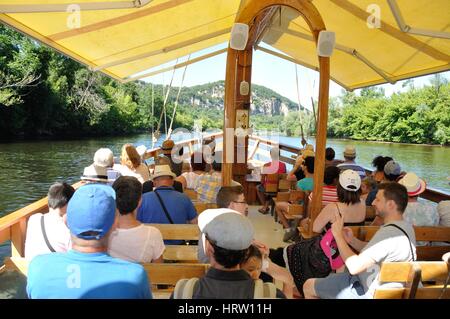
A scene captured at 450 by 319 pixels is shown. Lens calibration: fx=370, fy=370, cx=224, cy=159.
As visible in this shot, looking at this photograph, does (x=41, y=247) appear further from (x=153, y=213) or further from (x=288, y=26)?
(x=288, y=26)

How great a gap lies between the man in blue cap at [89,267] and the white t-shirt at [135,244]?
25.6 inches

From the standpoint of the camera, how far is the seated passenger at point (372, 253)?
197 cm

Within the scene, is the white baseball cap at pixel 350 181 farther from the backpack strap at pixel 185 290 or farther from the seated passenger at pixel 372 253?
the backpack strap at pixel 185 290

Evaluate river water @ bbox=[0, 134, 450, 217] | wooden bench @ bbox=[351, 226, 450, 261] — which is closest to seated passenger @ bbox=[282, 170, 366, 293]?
wooden bench @ bbox=[351, 226, 450, 261]

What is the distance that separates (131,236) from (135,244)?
51mm

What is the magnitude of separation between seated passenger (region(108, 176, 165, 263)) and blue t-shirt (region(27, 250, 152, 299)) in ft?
2.18

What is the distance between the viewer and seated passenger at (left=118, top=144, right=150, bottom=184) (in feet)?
13.3

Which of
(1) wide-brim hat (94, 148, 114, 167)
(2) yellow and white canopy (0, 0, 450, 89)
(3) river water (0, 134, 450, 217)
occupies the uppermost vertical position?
(2) yellow and white canopy (0, 0, 450, 89)

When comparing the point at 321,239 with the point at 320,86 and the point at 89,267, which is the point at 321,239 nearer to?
the point at 320,86

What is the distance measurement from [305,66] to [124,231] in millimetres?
5784

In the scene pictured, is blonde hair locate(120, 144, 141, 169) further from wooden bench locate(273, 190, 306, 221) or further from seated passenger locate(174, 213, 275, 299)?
seated passenger locate(174, 213, 275, 299)

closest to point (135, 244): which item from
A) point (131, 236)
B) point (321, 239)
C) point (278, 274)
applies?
point (131, 236)

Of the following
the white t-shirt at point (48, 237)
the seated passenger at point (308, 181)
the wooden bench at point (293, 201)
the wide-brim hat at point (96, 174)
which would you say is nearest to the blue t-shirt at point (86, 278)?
the white t-shirt at point (48, 237)

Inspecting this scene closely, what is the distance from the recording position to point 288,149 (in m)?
→ 8.35
